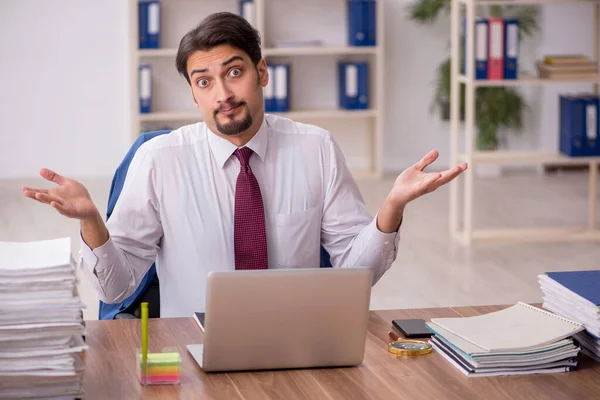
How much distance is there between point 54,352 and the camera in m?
1.55

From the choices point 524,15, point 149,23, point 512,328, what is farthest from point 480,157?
point 512,328

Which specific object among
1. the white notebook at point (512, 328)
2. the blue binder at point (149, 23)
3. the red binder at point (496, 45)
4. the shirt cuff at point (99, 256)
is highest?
the blue binder at point (149, 23)

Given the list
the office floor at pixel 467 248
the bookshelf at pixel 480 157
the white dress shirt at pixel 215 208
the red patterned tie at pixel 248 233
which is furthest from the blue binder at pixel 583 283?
the bookshelf at pixel 480 157

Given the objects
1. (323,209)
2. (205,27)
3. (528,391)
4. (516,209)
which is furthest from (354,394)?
(516,209)

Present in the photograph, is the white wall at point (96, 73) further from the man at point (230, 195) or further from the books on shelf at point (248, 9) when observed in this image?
the man at point (230, 195)

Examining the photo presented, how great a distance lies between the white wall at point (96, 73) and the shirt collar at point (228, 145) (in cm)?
493

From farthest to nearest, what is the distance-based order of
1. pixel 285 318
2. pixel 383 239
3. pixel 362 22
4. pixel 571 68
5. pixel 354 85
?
pixel 354 85 < pixel 362 22 < pixel 571 68 < pixel 383 239 < pixel 285 318

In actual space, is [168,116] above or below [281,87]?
below

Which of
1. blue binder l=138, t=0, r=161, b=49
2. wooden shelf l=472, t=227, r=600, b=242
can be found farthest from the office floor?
blue binder l=138, t=0, r=161, b=49

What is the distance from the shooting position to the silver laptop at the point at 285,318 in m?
1.64

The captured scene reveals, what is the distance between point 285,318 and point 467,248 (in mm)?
3790

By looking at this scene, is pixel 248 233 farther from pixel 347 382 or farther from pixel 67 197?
pixel 347 382

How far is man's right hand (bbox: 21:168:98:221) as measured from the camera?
72.0 inches

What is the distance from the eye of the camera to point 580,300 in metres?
1.84
